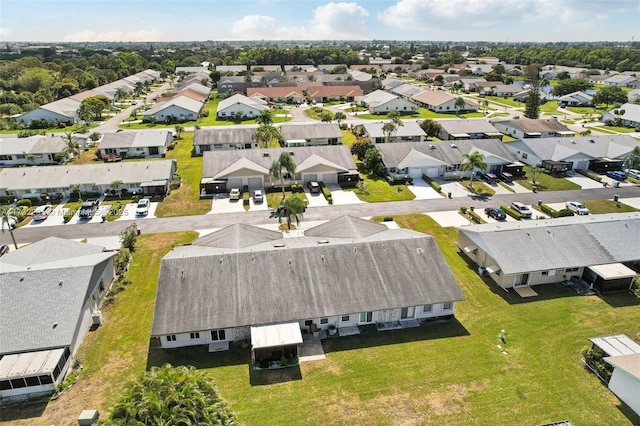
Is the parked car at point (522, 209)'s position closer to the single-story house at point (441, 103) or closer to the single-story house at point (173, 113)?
the single-story house at point (441, 103)

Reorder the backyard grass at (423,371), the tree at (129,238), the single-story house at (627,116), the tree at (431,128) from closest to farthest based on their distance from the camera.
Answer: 1. the backyard grass at (423,371)
2. the tree at (129,238)
3. the tree at (431,128)
4. the single-story house at (627,116)

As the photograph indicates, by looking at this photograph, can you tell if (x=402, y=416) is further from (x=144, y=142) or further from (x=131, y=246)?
(x=144, y=142)

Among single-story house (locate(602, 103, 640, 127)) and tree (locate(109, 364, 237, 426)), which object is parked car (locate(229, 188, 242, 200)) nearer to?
tree (locate(109, 364, 237, 426))

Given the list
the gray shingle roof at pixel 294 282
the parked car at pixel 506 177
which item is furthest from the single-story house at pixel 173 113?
the gray shingle roof at pixel 294 282

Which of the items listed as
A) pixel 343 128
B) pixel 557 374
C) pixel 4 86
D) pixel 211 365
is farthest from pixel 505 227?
pixel 4 86

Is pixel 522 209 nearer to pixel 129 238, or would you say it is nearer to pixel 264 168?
pixel 264 168

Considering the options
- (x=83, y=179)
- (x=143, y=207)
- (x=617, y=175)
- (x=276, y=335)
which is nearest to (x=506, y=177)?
(x=617, y=175)
